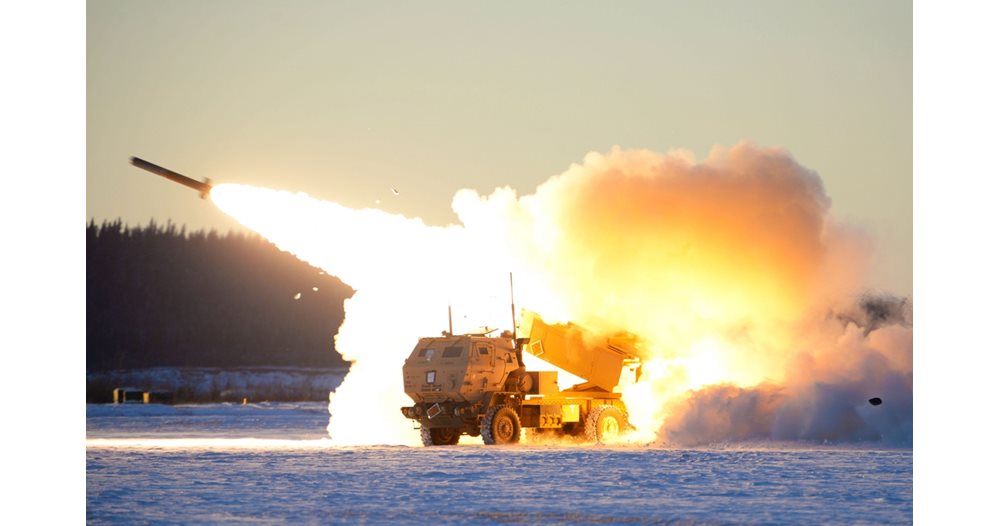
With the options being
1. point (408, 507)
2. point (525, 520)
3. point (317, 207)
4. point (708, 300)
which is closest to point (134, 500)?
point (408, 507)

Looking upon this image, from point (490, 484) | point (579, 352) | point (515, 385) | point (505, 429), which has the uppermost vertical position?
point (579, 352)

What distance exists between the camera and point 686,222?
125 ft

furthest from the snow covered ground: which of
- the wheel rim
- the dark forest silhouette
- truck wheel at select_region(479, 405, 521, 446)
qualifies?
the dark forest silhouette

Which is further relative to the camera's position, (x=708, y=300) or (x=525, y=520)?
(x=708, y=300)

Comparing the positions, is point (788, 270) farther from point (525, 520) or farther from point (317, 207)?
point (525, 520)

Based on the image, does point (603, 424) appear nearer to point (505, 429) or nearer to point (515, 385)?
point (515, 385)

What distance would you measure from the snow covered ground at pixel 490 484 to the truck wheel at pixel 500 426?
0.38 m

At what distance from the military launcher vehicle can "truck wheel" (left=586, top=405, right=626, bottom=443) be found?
0.02 metres

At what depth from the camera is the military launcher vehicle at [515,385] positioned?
35.1 metres

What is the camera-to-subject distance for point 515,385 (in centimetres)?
3553

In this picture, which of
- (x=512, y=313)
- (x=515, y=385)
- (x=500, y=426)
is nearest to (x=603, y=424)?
(x=515, y=385)

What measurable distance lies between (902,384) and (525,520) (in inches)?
545

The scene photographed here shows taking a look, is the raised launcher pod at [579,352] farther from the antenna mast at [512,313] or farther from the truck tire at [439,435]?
the truck tire at [439,435]

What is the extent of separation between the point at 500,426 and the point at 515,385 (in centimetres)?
97
